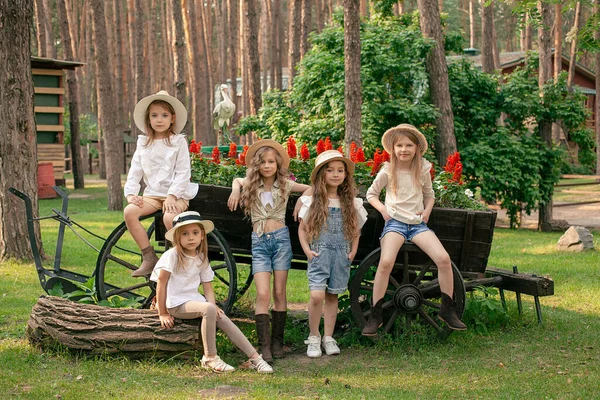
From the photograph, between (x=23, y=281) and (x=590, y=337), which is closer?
(x=590, y=337)

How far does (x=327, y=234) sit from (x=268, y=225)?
0.45 m

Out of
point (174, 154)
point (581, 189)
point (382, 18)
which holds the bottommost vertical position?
point (581, 189)

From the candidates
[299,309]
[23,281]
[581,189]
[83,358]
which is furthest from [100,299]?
[581,189]

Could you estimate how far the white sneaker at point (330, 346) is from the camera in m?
5.98

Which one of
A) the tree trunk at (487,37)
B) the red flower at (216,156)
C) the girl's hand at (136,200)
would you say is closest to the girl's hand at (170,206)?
the girl's hand at (136,200)

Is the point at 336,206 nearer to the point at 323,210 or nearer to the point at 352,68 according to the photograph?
the point at 323,210

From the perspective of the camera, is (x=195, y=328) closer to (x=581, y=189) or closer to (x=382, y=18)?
(x=382, y=18)

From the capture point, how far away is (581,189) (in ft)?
87.5

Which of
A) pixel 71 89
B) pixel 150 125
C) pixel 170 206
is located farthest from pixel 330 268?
pixel 71 89

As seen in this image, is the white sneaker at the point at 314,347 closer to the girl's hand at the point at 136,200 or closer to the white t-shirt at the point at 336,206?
the white t-shirt at the point at 336,206

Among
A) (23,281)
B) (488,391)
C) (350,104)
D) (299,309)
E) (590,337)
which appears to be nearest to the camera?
(488,391)

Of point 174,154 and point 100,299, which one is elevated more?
point 174,154

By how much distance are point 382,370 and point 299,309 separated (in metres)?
2.45

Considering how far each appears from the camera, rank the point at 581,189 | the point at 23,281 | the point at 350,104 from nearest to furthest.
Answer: the point at 23,281, the point at 350,104, the point at 581,189
